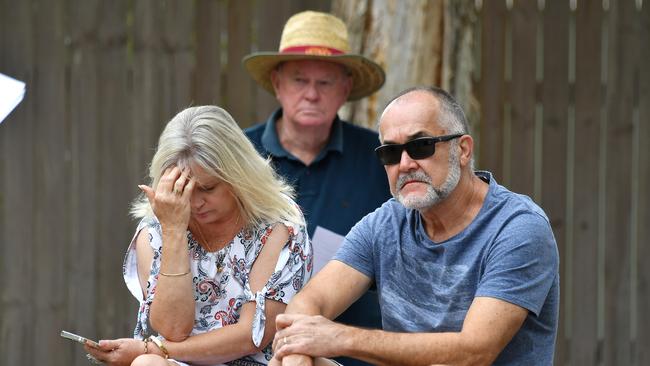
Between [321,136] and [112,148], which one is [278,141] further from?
[112,148]

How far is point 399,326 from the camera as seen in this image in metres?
3.50

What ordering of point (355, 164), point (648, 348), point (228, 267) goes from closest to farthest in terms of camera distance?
point (228, 267), point (355, 164), point (648, 348)

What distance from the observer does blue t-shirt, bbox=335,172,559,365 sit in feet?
10.4

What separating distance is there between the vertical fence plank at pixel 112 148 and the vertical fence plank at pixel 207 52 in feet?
1.18

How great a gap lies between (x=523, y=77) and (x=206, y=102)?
167 cm

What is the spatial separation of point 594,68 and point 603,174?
567 mm

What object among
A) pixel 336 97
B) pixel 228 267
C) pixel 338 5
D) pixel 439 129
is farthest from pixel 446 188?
pixel 338 5

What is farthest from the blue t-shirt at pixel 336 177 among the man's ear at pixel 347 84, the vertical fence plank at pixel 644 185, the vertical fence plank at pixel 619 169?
the vertical fence plank at pixel 644 185

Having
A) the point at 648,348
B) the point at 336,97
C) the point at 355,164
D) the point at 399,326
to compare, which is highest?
the point at 336,97

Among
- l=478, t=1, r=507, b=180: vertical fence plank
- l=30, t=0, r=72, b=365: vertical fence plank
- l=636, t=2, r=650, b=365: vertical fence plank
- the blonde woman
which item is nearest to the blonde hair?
the blonde woman

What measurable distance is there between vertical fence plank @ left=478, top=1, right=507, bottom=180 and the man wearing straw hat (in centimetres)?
109

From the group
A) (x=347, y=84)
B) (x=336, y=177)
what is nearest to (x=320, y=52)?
(x=347, y=84)

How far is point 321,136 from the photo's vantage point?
438 centimetres

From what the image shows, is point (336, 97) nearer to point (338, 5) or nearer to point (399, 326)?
point (338, 5)
